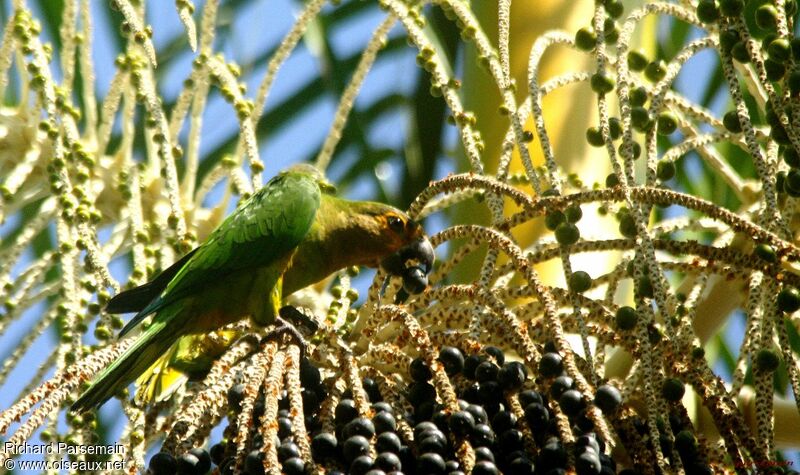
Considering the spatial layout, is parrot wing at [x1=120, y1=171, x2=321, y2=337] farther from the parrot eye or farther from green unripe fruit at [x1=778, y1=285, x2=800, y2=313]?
green unripe fruit at [x1=778, y1=285, x2=800, y2=313]

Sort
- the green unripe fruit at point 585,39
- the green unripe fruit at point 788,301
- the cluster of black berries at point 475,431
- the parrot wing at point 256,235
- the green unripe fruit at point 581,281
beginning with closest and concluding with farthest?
the cluster of black berries at point 475,431 < the green unripe fruit at point 788,301 < the green unripe fruit at point 581,281 < the green unripe fruit at point 585,39 < the parrot wing at point 256,235

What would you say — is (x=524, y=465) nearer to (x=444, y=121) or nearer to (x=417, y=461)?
(x=417, y=461)

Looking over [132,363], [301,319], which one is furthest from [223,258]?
[132,363]

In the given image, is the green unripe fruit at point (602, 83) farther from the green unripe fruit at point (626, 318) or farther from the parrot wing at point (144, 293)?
the parrot wing at point (144, 293)

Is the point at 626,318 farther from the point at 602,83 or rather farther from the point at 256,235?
the point at 256,235

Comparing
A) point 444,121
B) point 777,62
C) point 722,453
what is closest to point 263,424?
point 722,453

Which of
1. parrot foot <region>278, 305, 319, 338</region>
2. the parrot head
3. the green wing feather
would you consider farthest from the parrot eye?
parrot foot <region>278, 305, 319, 338</region>

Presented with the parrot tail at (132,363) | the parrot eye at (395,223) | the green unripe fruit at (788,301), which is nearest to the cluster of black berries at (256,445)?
the parrot tail at (132,363)
